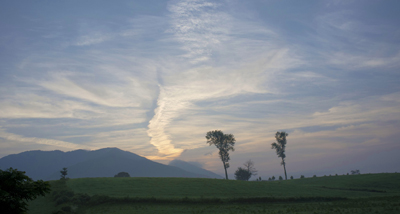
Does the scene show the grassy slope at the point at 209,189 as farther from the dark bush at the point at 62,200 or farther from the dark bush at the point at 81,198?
the dark bush at the point at 62,200

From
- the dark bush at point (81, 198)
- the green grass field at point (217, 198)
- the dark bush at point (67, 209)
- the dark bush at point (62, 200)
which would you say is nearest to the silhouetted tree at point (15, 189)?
the green grass field at point (217, 198)

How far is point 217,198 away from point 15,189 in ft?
121

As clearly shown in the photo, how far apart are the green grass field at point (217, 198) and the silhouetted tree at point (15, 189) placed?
27.4m

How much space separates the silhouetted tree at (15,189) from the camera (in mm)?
11586

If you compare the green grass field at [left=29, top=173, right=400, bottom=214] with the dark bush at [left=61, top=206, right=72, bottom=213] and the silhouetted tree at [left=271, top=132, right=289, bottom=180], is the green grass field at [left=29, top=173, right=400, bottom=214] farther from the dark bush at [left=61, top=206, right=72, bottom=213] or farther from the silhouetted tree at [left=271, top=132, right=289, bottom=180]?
the silhouetted tree at [left=271, top=132, right=289, bottom=180]

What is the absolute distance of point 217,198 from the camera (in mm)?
44156

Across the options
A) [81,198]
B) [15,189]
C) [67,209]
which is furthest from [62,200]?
[15,189]

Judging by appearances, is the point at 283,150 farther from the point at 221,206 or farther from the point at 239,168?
the point at 221,206

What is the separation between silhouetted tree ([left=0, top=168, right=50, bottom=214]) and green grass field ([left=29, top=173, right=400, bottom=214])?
89.9ft

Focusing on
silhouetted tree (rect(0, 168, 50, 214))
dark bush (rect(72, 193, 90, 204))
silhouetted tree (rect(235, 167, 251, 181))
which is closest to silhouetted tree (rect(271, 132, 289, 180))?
silhouetted tree (rect(235, 167, 251, 181))

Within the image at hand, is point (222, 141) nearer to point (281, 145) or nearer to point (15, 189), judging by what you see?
point (281, 145)

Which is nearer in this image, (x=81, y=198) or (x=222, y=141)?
(x=81, y=198)

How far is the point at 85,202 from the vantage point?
4172 cm

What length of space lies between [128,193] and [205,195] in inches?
621
